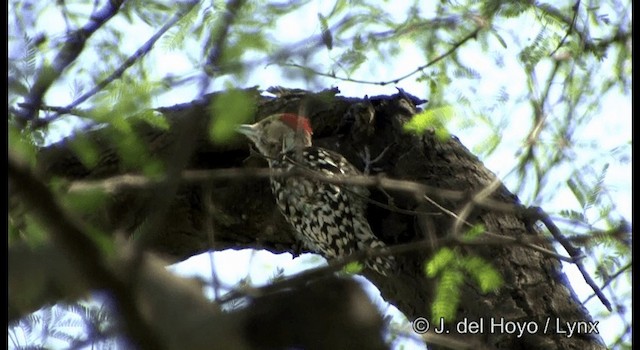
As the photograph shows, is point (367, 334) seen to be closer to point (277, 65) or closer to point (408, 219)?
point (277, 65)

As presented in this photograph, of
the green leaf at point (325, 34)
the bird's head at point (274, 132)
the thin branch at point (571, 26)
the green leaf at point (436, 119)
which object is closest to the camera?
the green leaf at point (325, 34)

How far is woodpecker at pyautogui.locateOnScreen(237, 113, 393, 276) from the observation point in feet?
14.9

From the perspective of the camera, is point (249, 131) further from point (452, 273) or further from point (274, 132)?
point (452, 273)

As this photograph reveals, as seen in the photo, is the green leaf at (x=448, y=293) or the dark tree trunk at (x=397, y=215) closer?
the green leaf at (x=448, y=293)

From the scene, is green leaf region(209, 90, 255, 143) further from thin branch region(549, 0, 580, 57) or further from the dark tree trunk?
thin branch region(549, 0, 580, 57)

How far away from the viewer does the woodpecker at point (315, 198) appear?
14.9ft

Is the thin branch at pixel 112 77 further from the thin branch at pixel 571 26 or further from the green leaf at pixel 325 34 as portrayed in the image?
the thin branch at pixel 571 26

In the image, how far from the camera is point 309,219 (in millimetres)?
4656

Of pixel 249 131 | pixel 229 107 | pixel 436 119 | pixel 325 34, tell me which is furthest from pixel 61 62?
pixel 249 131

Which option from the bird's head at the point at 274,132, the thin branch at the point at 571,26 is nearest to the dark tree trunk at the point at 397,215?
the bird's head at the point at 274,132

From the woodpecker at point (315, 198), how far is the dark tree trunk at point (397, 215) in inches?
3.9

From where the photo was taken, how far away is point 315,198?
4.69 meters

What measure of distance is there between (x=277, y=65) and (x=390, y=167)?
215 centimetres
